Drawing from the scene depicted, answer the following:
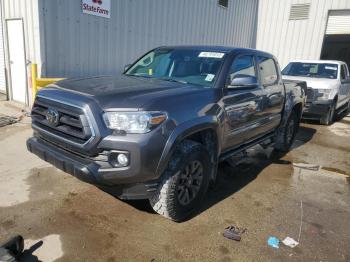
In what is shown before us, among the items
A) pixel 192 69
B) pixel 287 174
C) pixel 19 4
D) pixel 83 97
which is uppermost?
pixel 19 4

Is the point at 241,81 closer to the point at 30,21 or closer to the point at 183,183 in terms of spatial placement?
the point at 183,183

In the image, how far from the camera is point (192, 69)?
3.94m

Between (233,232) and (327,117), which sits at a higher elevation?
(327,117)

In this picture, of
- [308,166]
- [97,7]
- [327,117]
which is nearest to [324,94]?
[327,117]

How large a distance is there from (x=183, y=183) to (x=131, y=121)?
0.97m

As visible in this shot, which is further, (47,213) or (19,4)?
(19,4)

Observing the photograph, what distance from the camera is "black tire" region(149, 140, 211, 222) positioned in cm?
309

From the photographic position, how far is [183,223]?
340 centimetres

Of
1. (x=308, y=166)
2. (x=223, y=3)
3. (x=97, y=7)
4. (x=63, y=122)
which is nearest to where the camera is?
(x=63, y=122)

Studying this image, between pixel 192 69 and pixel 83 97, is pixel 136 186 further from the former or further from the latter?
pixel 192 69

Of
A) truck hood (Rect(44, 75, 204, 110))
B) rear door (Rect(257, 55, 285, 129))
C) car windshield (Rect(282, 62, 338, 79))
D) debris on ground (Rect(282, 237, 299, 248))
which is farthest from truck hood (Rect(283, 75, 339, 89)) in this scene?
debris on ground (Rect(282, 237, 299, 248))

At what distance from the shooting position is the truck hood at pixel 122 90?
2.82 meters

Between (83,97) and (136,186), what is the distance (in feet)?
3.15

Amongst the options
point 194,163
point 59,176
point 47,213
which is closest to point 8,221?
point 47,213
